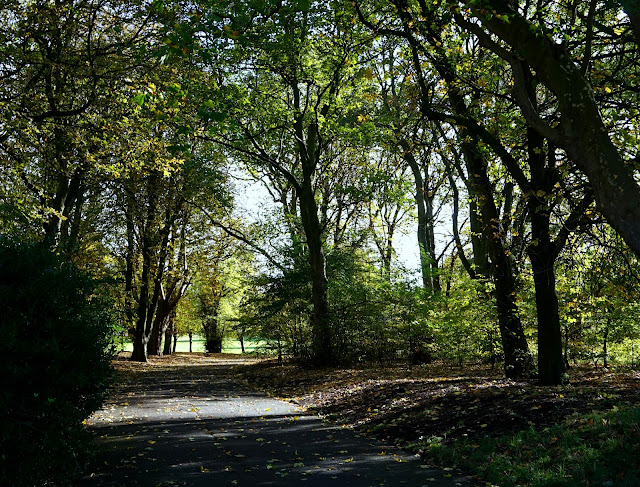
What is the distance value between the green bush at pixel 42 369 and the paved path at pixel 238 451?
127 centimetres

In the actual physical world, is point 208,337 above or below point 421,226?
below

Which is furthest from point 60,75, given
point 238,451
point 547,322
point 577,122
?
point 547,322

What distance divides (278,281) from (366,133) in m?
6.49

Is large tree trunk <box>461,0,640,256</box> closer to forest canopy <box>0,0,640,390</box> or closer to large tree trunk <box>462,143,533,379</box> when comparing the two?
forest canopy <box>0,0,640,390</box>

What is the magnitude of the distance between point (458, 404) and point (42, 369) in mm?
6328

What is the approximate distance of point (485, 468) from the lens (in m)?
5.57

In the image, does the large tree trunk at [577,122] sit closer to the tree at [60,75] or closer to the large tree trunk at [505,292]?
the large tree trunk at [505,292]

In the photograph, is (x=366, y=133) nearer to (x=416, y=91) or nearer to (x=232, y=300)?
(x=416, y=91)

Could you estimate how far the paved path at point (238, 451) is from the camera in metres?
5.52

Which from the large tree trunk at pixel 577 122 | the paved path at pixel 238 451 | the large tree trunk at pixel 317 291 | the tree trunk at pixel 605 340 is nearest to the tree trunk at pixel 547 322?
the tree trunk at pixel 605 340

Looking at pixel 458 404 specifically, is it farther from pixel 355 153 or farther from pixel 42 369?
pixel 355 153

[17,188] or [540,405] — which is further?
[17,188]

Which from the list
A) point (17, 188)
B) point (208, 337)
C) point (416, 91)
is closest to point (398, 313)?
point (416, 91)

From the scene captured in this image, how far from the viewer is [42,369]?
4.16 meters
